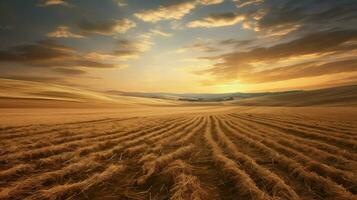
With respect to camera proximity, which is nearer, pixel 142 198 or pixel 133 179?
pixel 142 198

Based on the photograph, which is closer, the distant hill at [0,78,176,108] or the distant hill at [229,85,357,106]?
the distant hill at [0,78,176,108]

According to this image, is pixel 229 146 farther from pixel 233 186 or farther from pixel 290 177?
pixel 233 186

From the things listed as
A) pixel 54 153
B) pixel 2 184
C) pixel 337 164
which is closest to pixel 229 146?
pixel 337 164

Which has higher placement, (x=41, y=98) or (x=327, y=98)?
(x=327, y=98)

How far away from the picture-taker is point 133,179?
25.0 feet

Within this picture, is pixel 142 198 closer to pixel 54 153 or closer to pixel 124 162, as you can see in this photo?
pixel 124 162

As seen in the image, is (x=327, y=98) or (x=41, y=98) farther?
(x=327, y=98)

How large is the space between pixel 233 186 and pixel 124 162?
14.6 feet

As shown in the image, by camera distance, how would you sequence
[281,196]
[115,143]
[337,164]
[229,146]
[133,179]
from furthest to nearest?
[115,143], [229,146], [337,164], [133,179], [281,196]

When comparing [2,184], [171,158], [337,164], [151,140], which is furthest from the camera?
[151,140]

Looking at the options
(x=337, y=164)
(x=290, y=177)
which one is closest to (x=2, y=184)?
(x=290, y=177)

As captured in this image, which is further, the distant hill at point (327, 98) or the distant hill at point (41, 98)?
the distant hill at point (327, 98)

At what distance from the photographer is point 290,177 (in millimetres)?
7707

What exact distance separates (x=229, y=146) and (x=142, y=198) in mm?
7203
